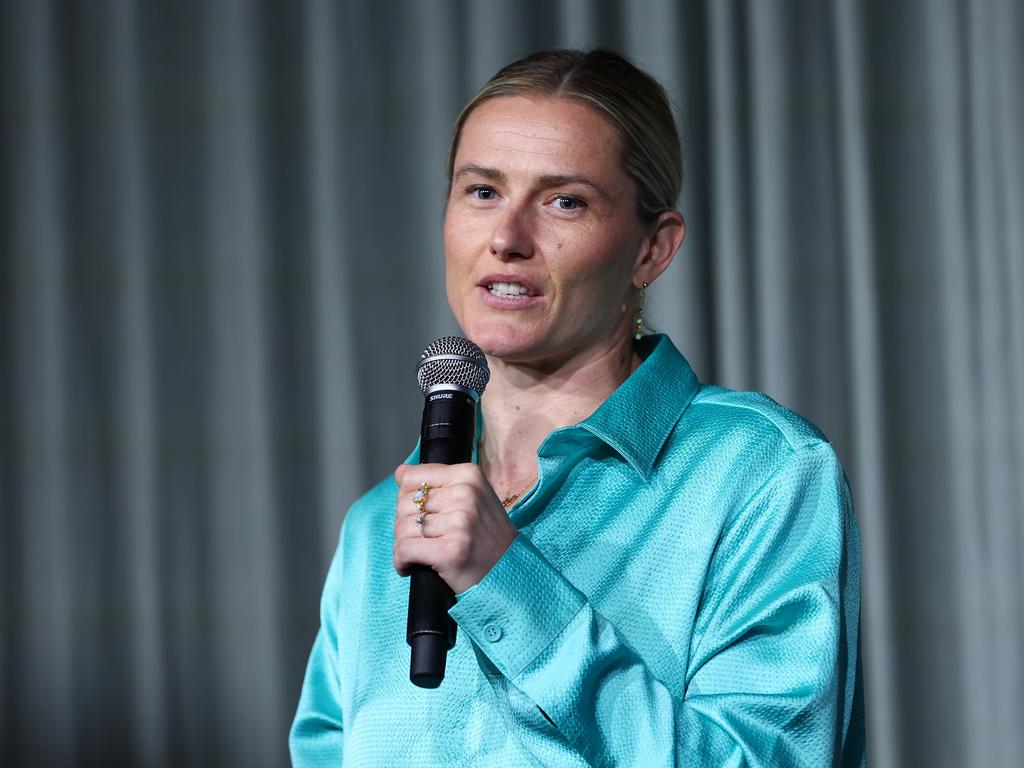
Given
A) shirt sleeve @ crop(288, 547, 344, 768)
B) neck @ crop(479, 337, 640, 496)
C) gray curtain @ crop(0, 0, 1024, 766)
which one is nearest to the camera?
neck @ crop(479, 337, 640, 496)

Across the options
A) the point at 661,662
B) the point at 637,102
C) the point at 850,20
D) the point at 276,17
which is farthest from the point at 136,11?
the point at 661,662

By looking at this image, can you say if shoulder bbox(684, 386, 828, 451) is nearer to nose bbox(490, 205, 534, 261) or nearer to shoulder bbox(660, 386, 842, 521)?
shoulder bbox(660, 386, 842, 521)

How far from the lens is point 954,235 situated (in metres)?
2.78

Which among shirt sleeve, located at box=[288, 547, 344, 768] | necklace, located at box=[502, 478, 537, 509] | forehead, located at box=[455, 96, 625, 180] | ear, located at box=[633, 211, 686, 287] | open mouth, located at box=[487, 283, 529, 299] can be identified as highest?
forehead, located at box=[455, 96, 625, 180]

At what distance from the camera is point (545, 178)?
153 cm

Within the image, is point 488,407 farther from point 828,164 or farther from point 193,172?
point 193,172

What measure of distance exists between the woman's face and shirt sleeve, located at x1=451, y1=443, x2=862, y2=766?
39 centimetres

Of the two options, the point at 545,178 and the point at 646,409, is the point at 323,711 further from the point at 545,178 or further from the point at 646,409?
the point at 545,178

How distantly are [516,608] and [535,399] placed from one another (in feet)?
1.58

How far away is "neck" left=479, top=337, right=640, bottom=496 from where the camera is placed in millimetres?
1622

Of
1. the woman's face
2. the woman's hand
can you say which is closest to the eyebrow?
the woman's face

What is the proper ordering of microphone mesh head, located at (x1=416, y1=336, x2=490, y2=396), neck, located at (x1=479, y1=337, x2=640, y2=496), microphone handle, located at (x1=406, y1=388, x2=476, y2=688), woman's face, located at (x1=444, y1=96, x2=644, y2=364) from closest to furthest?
microphone handle, located at (x1=406, y1=388, x2=476, y2=688) → microphone mesh head, located at (x1=416, y1=336, x2=490, y2=396) → woman's face, located at (x1=444, y1=96, x2=644, y2=364) → neck, located at (x1=479, y1=337, x2=640, y2=496)

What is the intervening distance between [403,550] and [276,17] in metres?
2.35

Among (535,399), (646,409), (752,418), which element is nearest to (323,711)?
(535,399)
